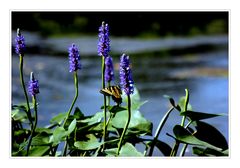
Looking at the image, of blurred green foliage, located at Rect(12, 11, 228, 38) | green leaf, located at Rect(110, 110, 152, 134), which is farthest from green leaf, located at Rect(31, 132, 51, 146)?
blurred green foliage, located at Rect(12, 11, 228, 38)

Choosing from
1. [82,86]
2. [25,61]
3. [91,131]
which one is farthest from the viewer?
[25,61]

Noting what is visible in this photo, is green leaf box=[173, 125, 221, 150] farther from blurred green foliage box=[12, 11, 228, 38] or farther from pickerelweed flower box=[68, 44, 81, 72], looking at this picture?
blurred green foliage box=[12, 11, 228, 38]

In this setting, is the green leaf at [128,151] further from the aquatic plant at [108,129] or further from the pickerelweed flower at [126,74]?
the pickerelweed flower at [126,74]

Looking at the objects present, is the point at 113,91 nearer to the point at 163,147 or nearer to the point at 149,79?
the point at 163,147

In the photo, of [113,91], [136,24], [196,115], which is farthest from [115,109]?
[136,24]
